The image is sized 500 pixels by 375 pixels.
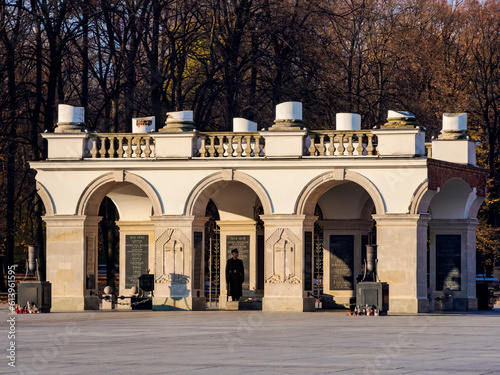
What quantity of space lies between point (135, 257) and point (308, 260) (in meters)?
6.50

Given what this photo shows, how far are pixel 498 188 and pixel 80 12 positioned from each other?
20959 mm

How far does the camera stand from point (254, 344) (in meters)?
21.4

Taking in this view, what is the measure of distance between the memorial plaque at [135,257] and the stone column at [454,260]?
28.5ft

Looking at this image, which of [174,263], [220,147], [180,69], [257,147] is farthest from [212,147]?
[180,69]

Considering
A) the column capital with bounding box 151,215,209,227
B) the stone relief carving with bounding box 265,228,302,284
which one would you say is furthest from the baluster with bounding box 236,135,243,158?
the stone relief carving with bounding box 265,228,302,284

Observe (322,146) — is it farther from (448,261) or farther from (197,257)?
(448,261)

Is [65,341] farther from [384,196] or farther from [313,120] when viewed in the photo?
[313,120]

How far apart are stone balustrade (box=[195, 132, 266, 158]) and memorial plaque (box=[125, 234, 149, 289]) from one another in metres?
4.70

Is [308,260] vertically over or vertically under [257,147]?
under

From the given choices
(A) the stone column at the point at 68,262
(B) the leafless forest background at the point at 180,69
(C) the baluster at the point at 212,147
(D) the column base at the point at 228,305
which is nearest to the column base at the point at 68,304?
(A) the stone column at the point at 68,262

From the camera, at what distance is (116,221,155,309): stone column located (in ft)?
127

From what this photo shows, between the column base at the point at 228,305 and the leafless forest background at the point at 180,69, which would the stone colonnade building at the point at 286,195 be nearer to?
the column base at the point at 228,305

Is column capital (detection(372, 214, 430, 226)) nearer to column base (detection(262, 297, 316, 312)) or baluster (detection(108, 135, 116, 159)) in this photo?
column base (detection(262, 297, 316, 312))

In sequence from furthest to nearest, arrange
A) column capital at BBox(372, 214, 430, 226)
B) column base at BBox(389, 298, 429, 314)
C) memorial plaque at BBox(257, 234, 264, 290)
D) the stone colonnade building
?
memorial plaque at BBox(257, 234, 264, 290) → the stone colonnade building → column capital at BBox(372, 214, 430, 226) → column base at BBox(389, 298, 429, 314)
